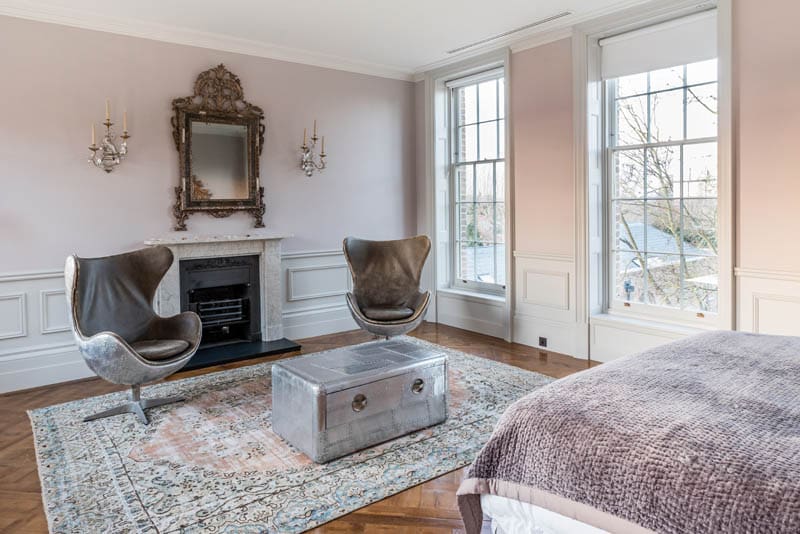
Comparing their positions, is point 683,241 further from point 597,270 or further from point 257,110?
point 257,110

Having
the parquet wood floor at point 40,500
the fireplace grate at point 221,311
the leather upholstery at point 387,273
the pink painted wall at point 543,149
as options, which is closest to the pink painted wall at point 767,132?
the pink painted wall at point 543,149

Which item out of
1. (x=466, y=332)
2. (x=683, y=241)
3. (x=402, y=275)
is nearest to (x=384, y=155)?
(x=402, y=275)

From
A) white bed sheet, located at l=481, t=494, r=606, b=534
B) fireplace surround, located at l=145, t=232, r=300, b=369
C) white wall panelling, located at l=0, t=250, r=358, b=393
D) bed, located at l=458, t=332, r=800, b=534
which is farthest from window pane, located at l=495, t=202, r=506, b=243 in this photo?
white bed sheet, located at l=481, t=494, r=606, b=534

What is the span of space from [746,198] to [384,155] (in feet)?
11.5

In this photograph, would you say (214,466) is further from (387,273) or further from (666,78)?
(666,78)

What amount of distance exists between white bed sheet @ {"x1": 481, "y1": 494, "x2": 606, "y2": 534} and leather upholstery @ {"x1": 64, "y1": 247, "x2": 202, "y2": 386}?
234 centimetres

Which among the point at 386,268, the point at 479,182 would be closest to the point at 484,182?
the point at 479,182

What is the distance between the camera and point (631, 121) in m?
4.45

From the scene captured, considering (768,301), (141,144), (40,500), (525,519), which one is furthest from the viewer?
(141,144)

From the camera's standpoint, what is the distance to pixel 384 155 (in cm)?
608

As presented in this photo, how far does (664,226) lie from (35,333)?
4.79m

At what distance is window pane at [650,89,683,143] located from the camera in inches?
162

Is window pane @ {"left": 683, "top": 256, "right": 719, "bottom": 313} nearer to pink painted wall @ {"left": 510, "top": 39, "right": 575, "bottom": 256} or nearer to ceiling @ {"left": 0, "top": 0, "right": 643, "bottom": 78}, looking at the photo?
pink painted wall @ {"left": 510, "top": 39, "right": 575, "bottom": 256}

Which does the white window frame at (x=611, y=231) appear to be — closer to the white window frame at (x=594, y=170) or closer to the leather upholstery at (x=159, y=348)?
the white window frame at (x=594, y=170)
